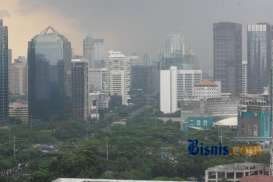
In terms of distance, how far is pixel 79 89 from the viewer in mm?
11766

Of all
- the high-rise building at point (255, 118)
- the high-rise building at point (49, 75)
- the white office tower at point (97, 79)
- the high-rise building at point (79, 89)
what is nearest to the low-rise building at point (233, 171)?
the high-rise building at point (255, 118)

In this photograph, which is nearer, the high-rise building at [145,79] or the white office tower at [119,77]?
the high-rise building at [145,79]

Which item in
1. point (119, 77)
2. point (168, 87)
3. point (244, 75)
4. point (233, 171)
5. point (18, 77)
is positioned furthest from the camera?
point (119, 77)

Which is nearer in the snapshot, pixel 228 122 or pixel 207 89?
pixel 228 122

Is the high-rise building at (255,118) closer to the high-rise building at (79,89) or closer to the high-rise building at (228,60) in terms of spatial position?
the high-rise building at (228,60)

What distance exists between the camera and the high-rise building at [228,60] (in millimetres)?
11547

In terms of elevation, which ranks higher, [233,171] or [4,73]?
[4,73]

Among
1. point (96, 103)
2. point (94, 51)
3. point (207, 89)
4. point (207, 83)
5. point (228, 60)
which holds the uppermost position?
point (94, 51)

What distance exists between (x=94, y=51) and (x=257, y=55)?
11.3ft

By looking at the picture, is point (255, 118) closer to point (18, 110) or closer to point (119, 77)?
point (18, 110)

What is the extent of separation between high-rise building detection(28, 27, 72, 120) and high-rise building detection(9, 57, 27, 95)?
0.14 meters

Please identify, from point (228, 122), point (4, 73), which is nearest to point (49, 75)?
point (4, 73)

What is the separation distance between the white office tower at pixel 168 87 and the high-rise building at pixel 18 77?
2.71m

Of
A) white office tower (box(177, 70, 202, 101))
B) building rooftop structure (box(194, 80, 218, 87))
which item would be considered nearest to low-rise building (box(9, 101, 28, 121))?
white office tower (box(177, 70, 202, 101))
